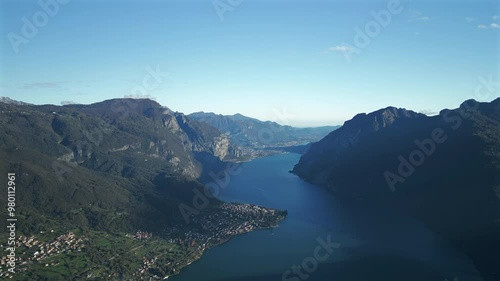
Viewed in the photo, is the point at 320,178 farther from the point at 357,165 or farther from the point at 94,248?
the point at 94,248

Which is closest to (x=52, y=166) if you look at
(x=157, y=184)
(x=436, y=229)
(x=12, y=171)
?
(x=12, y=171)

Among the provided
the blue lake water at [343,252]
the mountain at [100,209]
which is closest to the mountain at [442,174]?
the blue lake water at [343,252]

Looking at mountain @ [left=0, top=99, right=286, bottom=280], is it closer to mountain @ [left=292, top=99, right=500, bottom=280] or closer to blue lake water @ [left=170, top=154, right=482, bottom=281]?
blue lake water @ [left=170, top=154, right=482, bottom=281]

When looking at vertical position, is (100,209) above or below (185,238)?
above

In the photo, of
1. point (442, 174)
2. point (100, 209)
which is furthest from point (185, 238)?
point (442, 174)

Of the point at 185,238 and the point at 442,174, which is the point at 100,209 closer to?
the point at 185,238

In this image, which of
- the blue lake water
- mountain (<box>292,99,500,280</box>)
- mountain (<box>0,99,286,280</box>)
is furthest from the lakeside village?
mountain (<box>292,99,500,280</box>)
